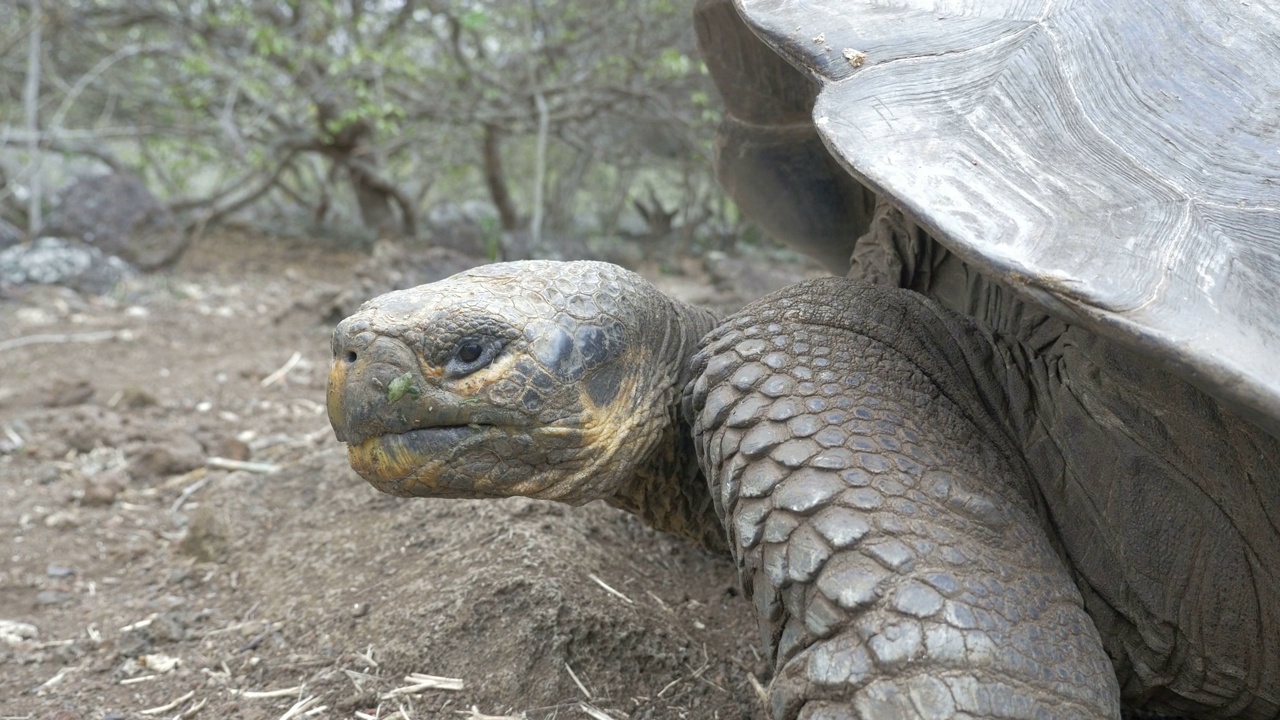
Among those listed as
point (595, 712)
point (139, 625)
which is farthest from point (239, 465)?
point (595, 712)

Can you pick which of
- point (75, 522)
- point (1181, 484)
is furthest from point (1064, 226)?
point (75, 522)

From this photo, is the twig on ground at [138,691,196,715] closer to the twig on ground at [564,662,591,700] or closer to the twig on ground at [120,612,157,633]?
the twig on ground at [120,612,157,633]

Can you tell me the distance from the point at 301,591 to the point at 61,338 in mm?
3463

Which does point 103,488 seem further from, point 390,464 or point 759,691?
point 759,691

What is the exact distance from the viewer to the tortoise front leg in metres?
1.21

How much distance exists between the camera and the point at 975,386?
165 cm

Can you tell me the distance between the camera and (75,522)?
2.85 metres

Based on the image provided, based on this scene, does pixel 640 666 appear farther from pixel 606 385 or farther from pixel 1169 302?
pixel 1169 302

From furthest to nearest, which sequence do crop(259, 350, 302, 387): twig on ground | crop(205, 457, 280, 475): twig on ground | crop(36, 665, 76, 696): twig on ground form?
1. crop(259, 350, 302, 387): twig on ground
2. crop(205, 457, 280, 475): twig on ground
3. crop(36, 665, 76, 696): twig on ground

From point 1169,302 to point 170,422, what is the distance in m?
3.61

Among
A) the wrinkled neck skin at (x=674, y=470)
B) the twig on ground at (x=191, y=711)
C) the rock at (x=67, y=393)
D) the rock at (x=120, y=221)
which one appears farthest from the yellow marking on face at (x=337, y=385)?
the rock at (x=120, y=221)

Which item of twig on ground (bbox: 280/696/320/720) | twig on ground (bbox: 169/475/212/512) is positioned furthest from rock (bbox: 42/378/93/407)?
twig on ground (bbox: 280/696/320/720)

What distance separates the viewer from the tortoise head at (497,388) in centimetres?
153

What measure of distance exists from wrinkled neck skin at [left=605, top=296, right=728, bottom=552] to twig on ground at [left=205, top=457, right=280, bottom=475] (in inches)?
69.6
